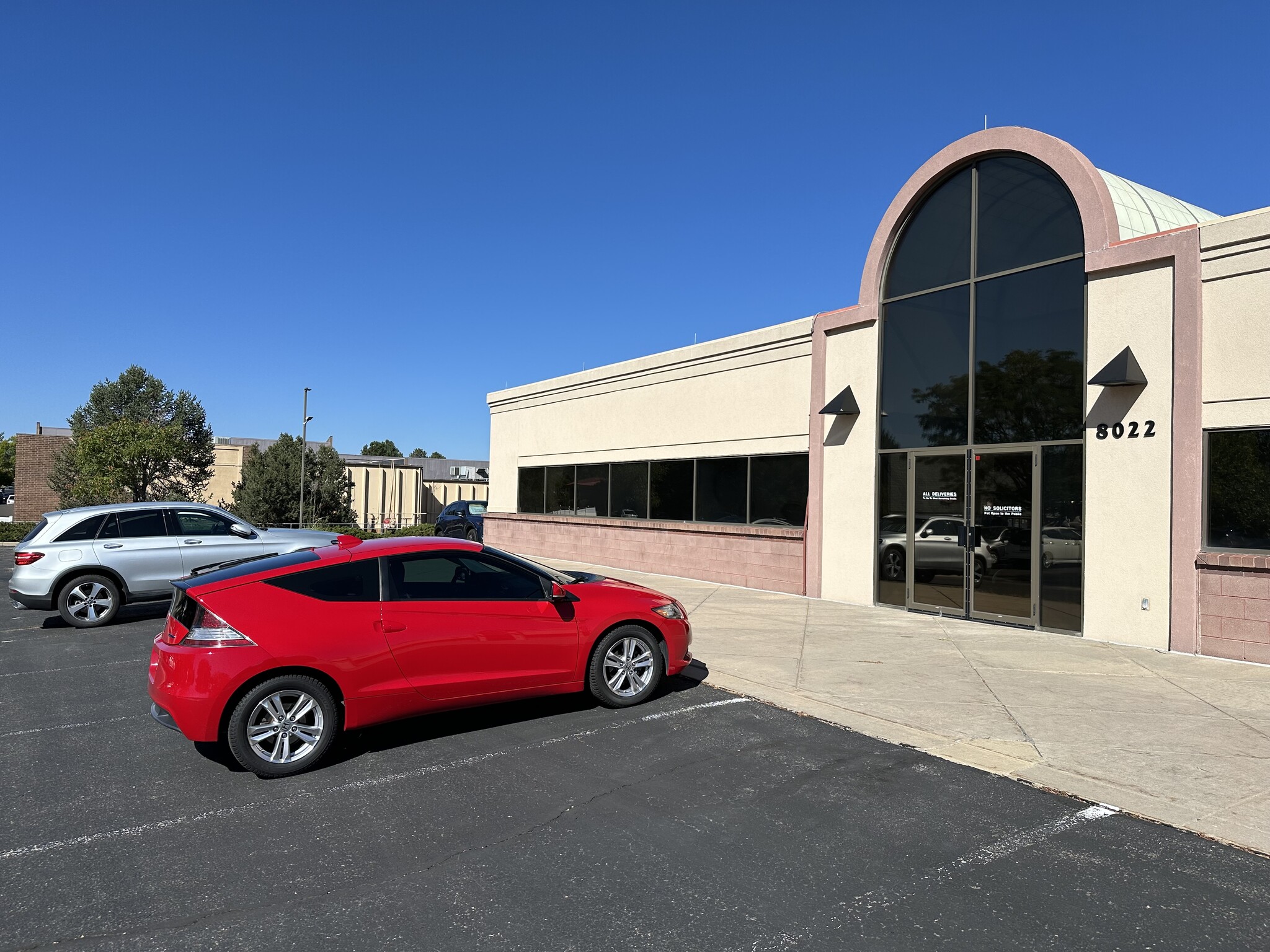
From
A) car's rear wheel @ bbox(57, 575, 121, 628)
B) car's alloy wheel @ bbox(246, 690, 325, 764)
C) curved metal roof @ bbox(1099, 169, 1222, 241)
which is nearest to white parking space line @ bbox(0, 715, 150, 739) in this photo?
car's alloy wheel @ bbox(246, 690, 325, 764)

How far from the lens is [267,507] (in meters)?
40.9

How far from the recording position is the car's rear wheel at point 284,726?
5.30 metres

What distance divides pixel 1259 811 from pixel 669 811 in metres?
3.29

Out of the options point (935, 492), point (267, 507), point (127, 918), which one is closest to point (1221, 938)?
point (127, 918)

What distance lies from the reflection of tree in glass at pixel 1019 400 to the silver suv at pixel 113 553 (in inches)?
351

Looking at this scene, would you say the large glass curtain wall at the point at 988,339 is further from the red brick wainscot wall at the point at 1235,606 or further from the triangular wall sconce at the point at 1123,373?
the red brick wainscot wall at the point at 1235,606

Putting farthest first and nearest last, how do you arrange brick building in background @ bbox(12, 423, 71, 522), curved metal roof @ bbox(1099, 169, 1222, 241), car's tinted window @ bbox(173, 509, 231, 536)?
brick building in background @ bbox(12, 423, 71, 522)
car's tinted window @ bbox(173, 509, 231, 536)
curved metal roof @ bbox(1099, 169, 1222, 241)

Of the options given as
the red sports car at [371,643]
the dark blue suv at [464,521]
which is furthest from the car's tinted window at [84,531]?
the dark blue suv at [464,521]

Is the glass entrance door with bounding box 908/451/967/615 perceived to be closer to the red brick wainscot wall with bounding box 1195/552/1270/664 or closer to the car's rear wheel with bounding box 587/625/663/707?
the red brick wainscot wall with bounding box 1195/552/1270/664

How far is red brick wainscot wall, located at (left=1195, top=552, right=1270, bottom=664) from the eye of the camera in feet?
29.0

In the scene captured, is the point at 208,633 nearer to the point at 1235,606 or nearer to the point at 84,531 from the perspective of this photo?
the point at 84,531

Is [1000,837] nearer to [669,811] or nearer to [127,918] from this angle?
[669,811]

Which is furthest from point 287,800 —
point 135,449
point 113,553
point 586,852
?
point 135,449

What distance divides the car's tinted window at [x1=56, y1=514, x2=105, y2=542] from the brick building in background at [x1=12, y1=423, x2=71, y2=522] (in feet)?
143
